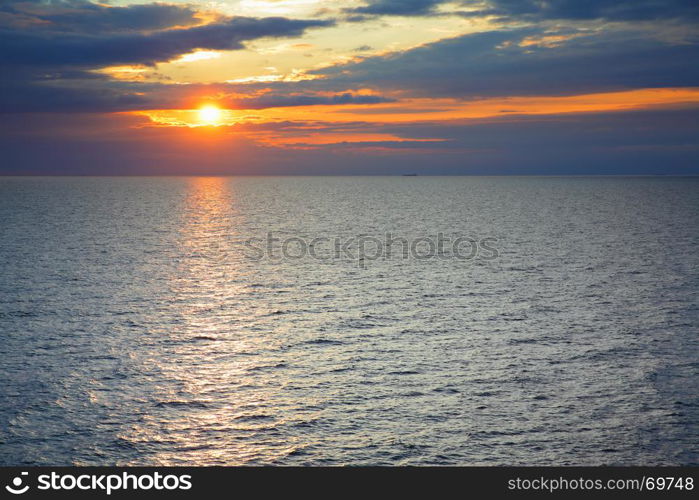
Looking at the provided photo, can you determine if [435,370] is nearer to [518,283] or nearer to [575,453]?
[575,453]

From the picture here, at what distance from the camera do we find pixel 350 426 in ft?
79.2

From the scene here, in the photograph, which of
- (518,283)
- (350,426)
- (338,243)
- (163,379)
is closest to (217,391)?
(163,379)

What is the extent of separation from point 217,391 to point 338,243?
60.0 metres

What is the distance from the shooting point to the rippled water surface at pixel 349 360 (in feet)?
74.4

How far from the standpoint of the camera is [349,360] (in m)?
32.6

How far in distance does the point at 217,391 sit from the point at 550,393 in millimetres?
15505

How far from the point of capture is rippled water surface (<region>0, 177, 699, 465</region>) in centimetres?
2267

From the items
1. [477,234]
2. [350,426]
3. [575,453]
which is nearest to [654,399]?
[575,453]

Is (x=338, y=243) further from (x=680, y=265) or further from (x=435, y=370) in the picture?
(x=435, y=370)

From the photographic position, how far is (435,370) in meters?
31.0
